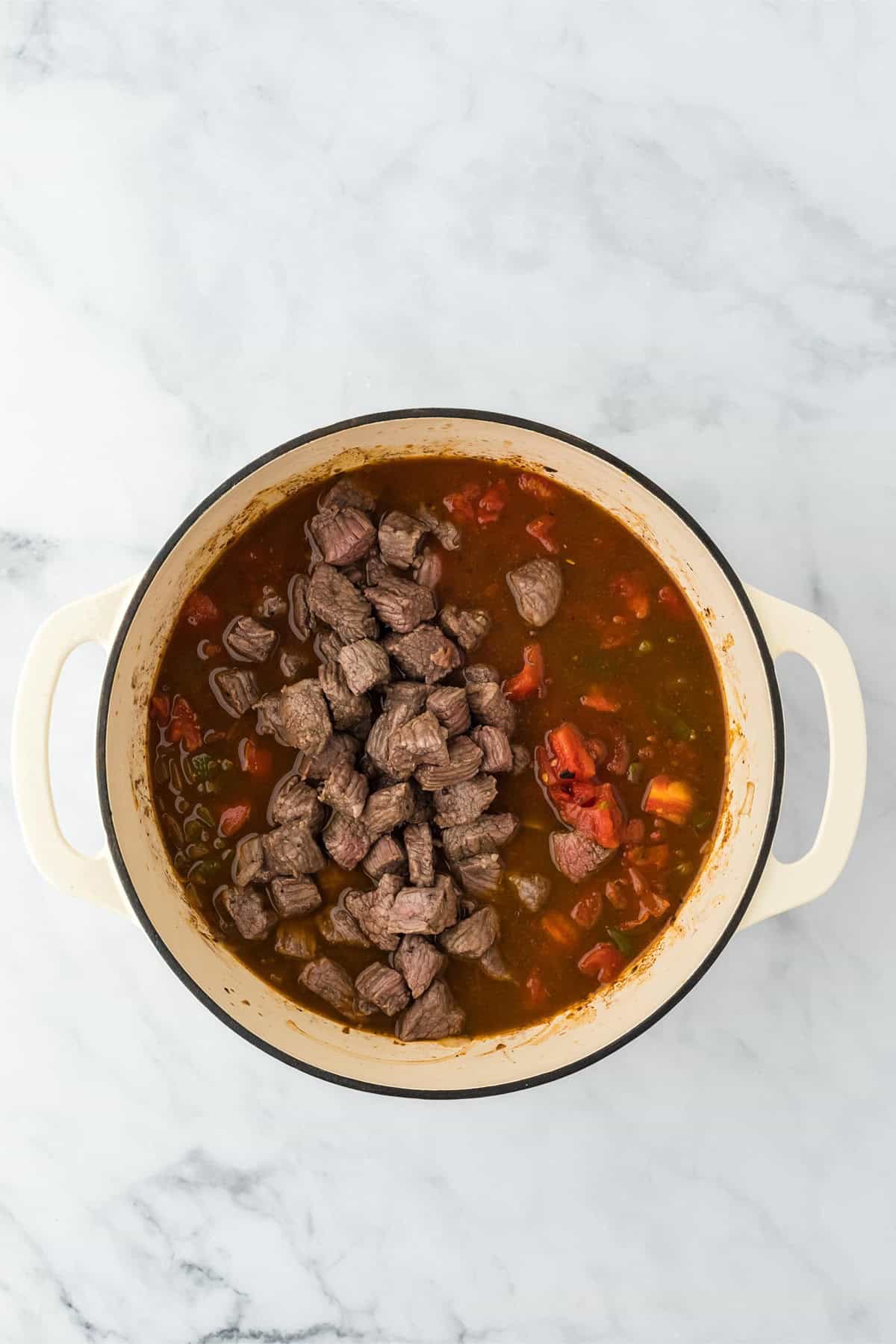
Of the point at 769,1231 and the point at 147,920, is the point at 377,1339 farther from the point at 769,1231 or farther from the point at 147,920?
the point at 147,920

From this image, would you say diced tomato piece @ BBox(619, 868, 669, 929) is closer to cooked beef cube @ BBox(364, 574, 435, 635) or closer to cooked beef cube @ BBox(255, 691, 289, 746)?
cooked beef cube @ BBox(364, 574, 435, 635)

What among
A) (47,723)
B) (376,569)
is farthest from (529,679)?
(47,723)

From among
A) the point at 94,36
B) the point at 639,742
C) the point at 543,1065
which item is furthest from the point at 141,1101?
the point at 94,36

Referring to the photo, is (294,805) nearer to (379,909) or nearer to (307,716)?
(307,716)

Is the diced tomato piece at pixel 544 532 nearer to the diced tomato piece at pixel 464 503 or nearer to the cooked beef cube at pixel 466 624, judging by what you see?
the diced tomato piece at pixel 464 503

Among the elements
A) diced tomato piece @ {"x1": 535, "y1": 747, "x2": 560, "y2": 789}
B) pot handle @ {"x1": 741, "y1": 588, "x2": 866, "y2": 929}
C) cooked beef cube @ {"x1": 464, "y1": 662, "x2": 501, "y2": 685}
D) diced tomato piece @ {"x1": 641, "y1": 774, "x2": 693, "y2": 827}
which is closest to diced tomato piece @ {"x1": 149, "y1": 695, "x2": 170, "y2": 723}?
cooked beef cube @ {"x1": 464, "y1": 662, "x2": 501, "y2": 685}
